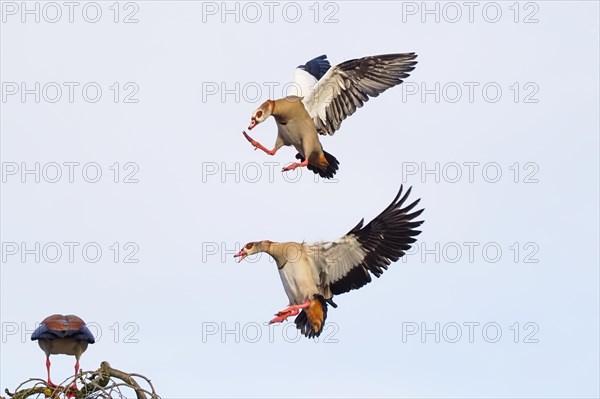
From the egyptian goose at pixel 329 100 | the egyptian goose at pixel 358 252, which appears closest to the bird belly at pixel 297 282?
the egyptian goose at pixel 358 252

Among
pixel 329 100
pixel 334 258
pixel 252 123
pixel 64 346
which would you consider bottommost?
pixel 64 346

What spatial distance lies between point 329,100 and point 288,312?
14.8ft

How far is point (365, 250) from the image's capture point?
70.7 feet

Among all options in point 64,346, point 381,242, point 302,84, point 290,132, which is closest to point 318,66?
point 302,84

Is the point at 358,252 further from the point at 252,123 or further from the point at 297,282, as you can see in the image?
the point at 252,123

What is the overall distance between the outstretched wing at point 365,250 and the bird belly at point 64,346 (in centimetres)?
437

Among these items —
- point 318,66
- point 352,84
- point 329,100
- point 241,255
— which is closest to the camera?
point 241,255

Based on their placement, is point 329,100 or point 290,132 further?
point 329,100

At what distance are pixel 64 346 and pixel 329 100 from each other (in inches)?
280

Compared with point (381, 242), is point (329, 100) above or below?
above

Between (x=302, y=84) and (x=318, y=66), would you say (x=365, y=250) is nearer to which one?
(x=302, y=84)

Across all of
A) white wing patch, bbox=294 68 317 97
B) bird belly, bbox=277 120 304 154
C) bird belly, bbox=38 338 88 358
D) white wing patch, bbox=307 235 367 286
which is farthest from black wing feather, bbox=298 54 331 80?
bird belly, bbox=38 338 88 358

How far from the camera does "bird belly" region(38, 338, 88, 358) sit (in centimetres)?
1836

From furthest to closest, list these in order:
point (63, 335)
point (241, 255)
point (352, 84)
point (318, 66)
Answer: point (318, 66), point (352, 84), point (241, 255), point (63, 335)
